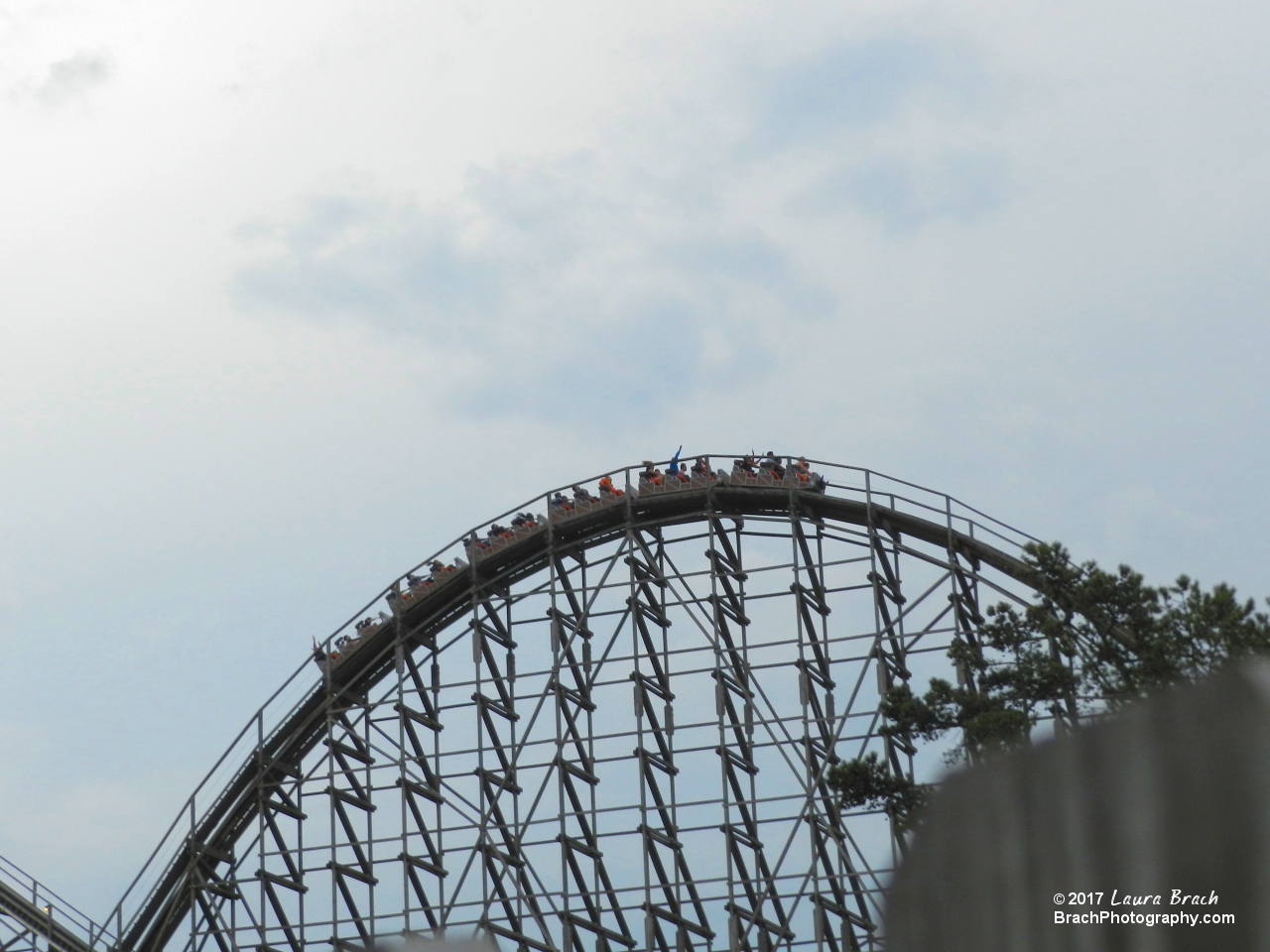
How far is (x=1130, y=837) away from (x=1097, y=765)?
0.20 metres

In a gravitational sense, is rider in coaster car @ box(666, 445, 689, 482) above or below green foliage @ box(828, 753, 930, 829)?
above

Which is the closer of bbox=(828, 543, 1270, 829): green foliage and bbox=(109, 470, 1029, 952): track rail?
bbox=(828, 543, 1270, 829): green foliage

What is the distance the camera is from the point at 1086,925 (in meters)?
4.24

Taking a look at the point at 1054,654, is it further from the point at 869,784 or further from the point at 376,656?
the point at 376,656

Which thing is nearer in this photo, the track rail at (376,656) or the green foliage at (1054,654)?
the green foliage at (1054,654)

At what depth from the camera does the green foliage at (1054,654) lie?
15883 millimetres

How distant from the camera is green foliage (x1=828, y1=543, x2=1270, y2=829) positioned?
52.1 feet

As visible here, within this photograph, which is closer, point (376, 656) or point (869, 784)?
point (869, 784)

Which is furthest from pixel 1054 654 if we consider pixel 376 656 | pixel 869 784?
pixel 376 656

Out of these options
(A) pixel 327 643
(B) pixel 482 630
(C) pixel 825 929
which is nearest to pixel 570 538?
(B) pixel 482 630

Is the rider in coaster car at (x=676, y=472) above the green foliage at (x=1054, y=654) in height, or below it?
above

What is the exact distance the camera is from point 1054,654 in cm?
1855

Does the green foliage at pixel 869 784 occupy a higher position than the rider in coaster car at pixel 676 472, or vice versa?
the rider in coaster car at pixel 676 472

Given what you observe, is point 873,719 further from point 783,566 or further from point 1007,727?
point 1007,727
